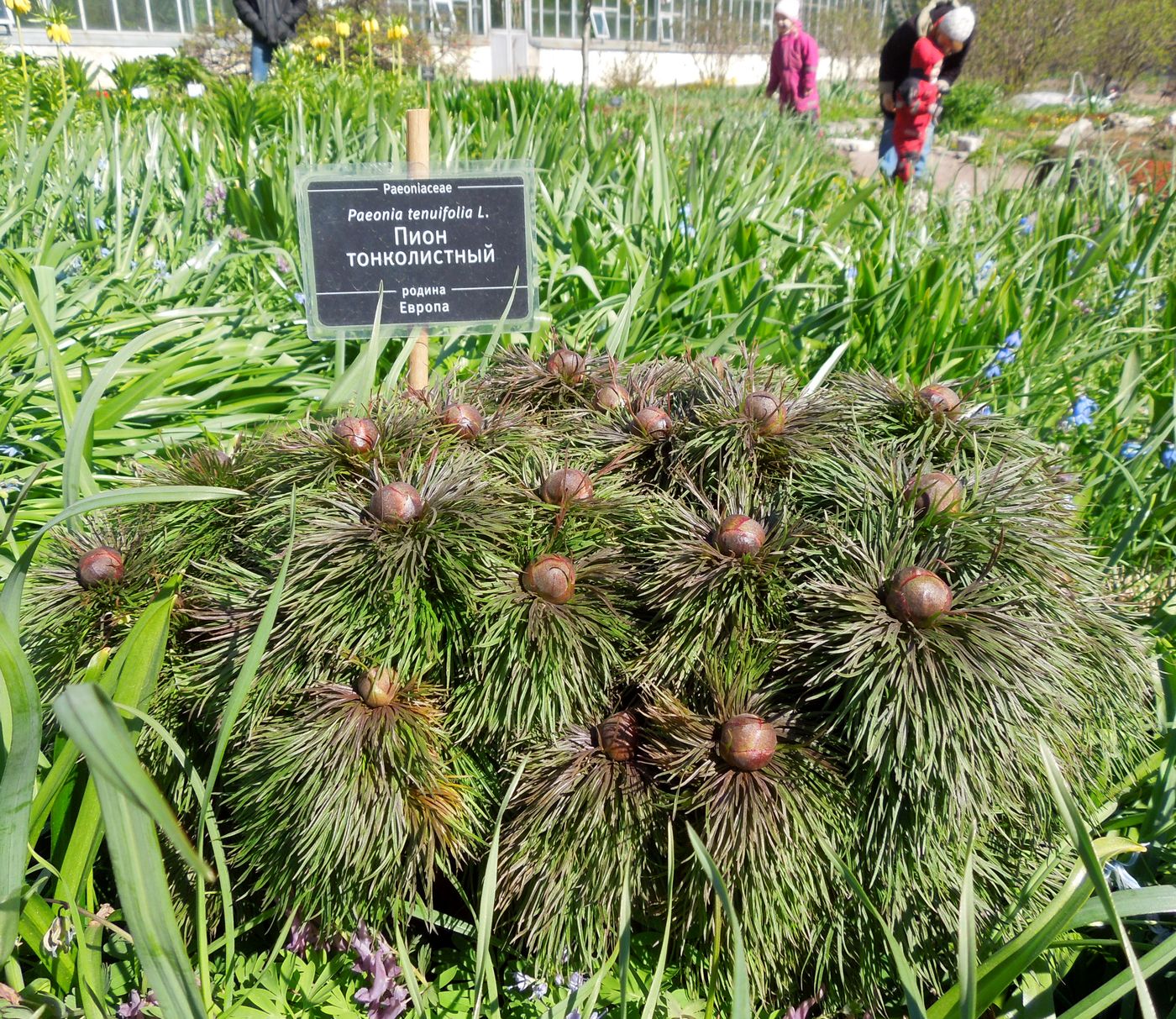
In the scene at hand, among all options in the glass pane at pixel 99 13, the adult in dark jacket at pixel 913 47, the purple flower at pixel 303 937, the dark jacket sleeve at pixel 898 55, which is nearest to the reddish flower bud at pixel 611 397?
the purple flower at pixel 303 937

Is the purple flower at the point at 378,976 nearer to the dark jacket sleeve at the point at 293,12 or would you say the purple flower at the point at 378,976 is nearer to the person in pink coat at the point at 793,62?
the person in pink coat at the point at 793,62

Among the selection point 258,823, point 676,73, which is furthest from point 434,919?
point 676,73

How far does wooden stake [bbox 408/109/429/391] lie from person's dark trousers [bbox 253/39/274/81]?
7.97m

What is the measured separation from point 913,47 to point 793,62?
2.65m

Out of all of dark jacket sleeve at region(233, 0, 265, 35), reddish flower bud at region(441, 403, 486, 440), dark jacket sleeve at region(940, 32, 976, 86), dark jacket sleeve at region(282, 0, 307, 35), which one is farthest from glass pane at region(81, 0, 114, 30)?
reddish flower bud at region(441, 403, 486, 440)

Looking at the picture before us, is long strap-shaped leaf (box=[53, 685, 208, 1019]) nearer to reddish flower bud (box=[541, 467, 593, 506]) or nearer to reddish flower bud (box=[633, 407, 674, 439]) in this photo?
reddish flower bud (box=[541, 467, 593, 506])

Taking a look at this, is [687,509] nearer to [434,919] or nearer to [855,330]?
[434,919]

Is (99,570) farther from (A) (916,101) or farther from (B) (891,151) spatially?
(B) (891,151)

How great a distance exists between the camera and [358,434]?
1146 mm

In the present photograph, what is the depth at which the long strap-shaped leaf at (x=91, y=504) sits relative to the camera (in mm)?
894

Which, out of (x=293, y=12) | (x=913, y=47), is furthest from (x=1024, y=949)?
(x=293, y=12)

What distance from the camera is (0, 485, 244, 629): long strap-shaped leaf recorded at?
2.93ft

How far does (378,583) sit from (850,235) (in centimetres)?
252

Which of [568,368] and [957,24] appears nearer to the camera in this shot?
[568,368]
